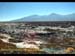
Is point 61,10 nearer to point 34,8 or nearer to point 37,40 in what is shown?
point 34,8

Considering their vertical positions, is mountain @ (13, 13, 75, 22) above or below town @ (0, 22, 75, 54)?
above

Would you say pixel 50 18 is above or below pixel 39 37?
above

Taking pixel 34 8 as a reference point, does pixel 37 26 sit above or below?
below

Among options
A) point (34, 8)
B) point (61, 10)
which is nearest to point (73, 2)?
point (61, 10)

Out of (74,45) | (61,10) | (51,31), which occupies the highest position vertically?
(61,10)

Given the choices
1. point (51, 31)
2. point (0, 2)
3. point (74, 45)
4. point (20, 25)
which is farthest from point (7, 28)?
point (74, 45)

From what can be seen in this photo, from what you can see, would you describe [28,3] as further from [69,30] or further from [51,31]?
[69,30]

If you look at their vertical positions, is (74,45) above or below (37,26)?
below

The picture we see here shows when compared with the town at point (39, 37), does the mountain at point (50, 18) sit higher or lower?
higher

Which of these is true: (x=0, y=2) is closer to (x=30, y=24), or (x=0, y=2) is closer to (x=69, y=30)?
(x=30, y=24)
